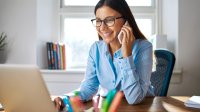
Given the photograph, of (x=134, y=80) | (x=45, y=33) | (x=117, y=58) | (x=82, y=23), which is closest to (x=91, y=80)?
(x=117, y=58)

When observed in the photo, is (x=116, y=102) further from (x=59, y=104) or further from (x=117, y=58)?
(x=117, y=58)

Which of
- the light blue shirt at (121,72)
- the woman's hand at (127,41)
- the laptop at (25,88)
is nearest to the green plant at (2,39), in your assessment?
the light blue shirt at (121,72)

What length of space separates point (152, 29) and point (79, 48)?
82 cm

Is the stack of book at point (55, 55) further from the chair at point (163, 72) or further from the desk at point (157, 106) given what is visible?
the desk at point (157, 106)

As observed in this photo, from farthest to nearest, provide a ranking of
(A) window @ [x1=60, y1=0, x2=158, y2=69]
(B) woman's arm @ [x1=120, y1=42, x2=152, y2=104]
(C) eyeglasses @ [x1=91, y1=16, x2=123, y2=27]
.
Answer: (A) window @ [x1=60, y1=0, x2=158, y2=69] < (C) eyeglasses @ [x1=91, y1=16, x2=123, y2=27] < (B) woman's arm @ [x1=120, y1=42, x2=152, y2=104]

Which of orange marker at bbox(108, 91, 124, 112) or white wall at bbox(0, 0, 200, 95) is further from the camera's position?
white wall at bbox(0, 0, 200, 95)

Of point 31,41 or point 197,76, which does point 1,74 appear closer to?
point 31,41

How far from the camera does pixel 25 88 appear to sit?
71 cm

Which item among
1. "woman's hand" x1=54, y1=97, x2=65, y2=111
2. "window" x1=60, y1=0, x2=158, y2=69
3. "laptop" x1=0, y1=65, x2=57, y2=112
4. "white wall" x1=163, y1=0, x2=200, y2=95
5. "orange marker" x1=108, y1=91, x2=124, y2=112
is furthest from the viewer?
"window" x1=60, y1=0, x2=158, y2=69

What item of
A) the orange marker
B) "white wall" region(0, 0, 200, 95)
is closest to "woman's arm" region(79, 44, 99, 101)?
the orange marker

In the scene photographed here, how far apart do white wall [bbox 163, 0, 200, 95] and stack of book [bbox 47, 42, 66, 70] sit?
1.12m

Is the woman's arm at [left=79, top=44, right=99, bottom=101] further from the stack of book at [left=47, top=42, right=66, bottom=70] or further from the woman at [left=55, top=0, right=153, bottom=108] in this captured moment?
the stack of book at [left=47, top=42, right=66, bottom=70]

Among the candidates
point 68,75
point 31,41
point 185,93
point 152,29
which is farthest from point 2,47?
point 185,93

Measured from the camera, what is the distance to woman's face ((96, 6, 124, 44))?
1.32m
